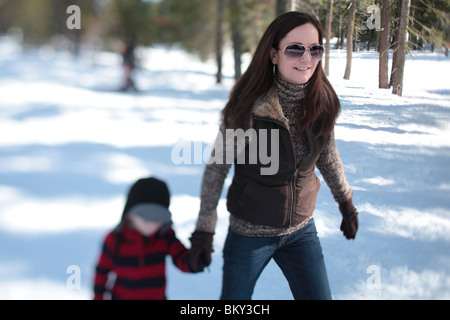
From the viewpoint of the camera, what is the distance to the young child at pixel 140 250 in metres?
1.47

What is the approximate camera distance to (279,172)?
1.47 meters

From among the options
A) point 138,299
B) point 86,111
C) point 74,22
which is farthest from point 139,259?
point 86,111

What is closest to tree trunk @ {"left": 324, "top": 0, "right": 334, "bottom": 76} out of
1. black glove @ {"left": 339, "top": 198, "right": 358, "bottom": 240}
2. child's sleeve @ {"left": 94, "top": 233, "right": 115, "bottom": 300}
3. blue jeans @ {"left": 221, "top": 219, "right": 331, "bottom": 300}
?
black glove @ {"left": 339, "top": 198, "right": 358, "bottom": 240}

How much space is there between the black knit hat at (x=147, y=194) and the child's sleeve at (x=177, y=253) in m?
0.15

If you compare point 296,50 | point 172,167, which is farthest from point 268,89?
point 172,167

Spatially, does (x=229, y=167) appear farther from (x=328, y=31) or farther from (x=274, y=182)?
(x=328, y=31)

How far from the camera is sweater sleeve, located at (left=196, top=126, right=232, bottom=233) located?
4.84 ft

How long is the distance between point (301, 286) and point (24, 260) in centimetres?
213

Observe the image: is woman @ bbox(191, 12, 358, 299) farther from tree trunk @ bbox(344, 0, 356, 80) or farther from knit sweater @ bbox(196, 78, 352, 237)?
tree trunk @ bbox(344, 0, 356, 80)

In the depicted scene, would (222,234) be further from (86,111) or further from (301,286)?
(86,111)

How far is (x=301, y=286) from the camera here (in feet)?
5.18

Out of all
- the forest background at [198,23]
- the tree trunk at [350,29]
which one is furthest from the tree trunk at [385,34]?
Answer: the tree trunk at [350,29]

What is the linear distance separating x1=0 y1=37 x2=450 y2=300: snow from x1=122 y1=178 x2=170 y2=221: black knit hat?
34.8 inches

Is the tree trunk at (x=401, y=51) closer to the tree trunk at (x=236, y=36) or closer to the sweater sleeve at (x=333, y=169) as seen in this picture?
the sweater sleeve at (x=333, y=169)
